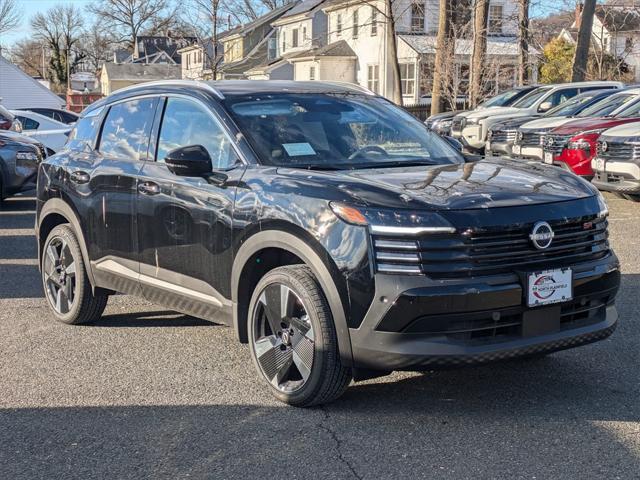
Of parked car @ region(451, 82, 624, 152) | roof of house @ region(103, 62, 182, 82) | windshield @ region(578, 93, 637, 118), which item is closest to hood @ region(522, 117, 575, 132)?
windshield @ region(578, 93, 637, 118)

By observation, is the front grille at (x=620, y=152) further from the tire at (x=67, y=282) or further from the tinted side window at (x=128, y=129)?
the tire at (x=67, y=282)

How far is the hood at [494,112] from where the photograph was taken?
2200 cm

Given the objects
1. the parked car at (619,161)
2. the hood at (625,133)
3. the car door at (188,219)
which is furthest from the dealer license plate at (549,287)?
→ the hood at (625,133)

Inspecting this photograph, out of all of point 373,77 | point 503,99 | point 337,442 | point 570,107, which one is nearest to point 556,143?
point 570,107

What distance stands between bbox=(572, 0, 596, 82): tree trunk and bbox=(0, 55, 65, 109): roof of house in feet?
115

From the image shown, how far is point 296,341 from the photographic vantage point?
4.80m

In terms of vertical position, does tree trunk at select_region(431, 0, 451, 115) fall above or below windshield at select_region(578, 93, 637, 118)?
above

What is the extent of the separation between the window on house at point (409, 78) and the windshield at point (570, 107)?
27.4 m

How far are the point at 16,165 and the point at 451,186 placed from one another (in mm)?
10709

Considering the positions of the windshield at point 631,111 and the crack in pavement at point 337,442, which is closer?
the crack in pavement at point 337,442

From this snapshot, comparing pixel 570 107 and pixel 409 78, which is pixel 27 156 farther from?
pixel 409 78

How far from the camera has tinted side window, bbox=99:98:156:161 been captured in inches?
243

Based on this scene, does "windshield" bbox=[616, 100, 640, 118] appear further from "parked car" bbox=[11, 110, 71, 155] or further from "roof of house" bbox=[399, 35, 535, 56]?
"roof of house" bbox=[399, 35, 535, 56]

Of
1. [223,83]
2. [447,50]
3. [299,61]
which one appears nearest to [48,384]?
[223,83]
